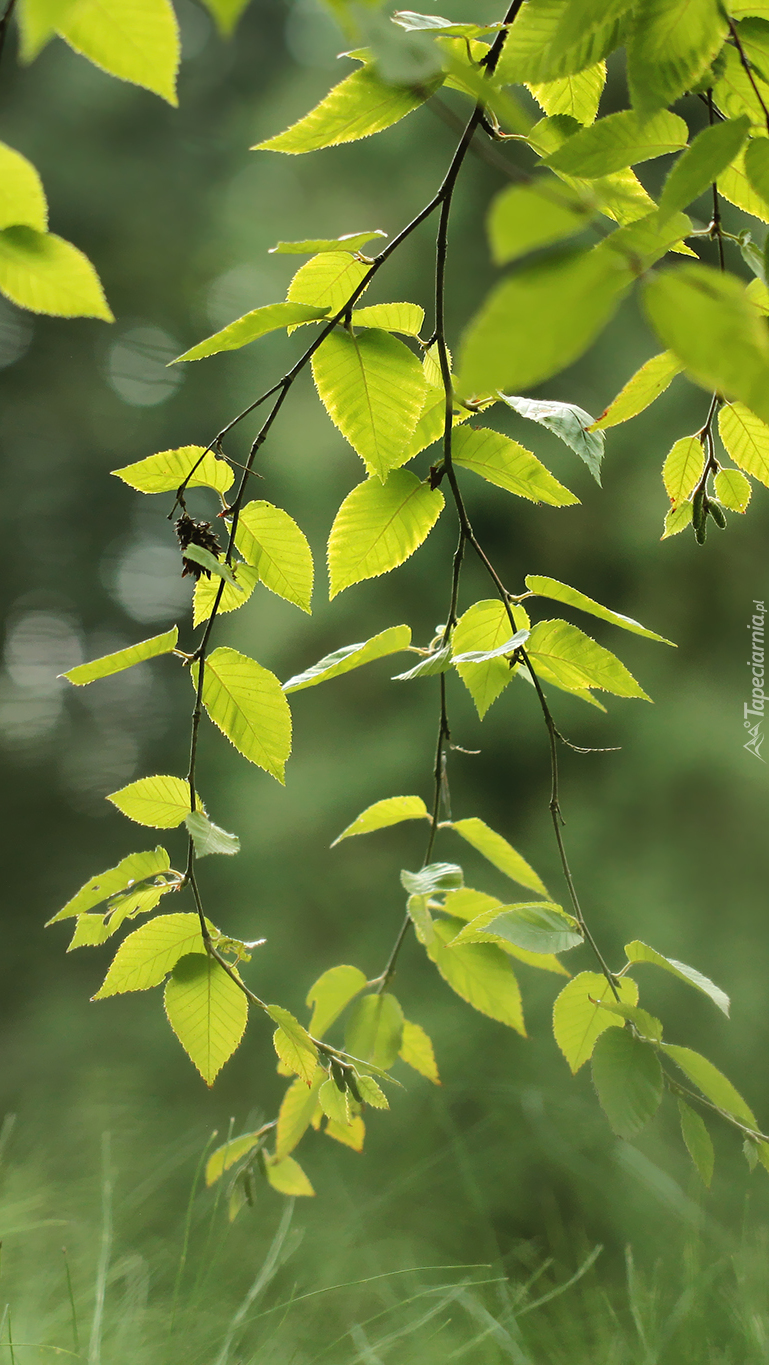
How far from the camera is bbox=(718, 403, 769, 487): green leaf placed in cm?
33

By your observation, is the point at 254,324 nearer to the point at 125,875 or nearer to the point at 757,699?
the point at 125,875

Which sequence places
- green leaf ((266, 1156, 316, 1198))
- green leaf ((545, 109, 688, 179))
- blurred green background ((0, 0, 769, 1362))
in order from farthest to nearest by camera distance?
blurred green background ((0, 0, 769, 1362)) < green leaf ((266, 1156, 316, 1198)) < green leaf ((545, 109, 688, 179))

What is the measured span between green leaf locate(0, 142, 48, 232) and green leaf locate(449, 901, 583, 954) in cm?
24

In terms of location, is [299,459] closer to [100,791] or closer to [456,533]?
[456,533]

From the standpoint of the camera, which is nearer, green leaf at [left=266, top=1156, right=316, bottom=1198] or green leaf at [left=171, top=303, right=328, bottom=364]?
green leaf at [left=171, top=303, right=328, bottom=364]

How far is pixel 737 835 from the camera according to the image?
1.12 metres

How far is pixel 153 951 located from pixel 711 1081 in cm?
20

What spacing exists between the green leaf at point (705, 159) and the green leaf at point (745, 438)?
0.53ft

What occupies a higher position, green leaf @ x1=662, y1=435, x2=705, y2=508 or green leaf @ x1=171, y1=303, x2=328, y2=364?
A: green leaf @ x1=171, y1=303, x2=328, y2=364

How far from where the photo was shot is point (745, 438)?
34 cm

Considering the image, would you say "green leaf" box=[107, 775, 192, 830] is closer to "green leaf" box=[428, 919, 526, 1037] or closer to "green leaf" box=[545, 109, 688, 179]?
"green leaf" box=[428, 919, 526, 1037]

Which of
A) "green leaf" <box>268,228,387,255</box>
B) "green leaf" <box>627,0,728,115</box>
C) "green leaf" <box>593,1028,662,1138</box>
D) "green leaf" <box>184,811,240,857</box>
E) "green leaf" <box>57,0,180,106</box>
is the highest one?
"green leaf" <box>627,0,728,115</box>

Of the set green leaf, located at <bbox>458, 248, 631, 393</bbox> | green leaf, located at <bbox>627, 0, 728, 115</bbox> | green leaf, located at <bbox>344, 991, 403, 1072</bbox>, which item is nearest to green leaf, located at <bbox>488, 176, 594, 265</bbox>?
green leaf, located at <bbox>458, 248, 631, 393</bbox>

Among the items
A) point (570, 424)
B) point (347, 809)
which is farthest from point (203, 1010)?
point (347, 809)
